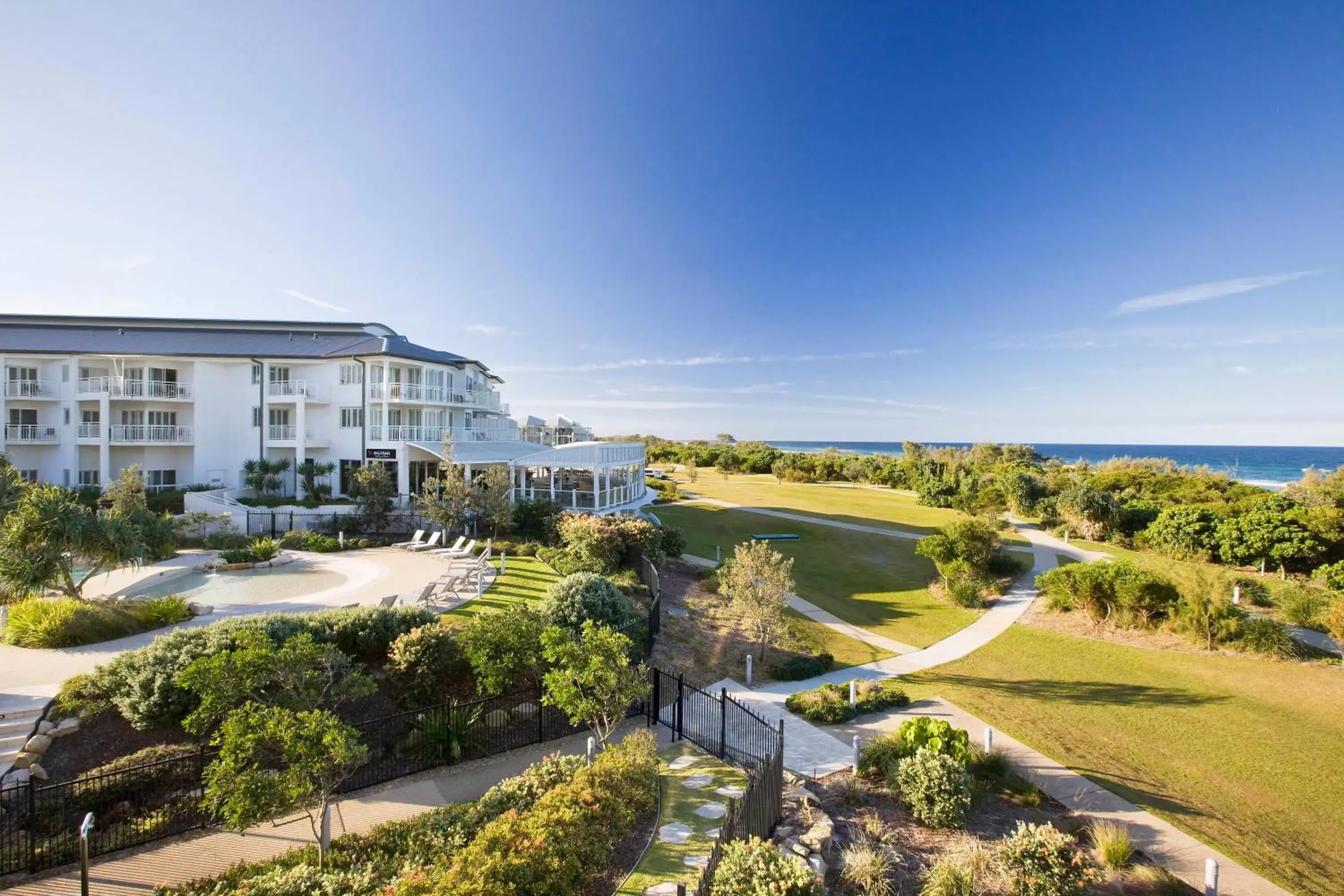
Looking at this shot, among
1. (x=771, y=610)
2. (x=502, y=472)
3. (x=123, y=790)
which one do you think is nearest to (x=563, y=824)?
(x=123, y=790)

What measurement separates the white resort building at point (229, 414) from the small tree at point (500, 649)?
17.8 meters

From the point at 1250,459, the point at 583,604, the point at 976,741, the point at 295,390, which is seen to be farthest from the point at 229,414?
the point at 1250,459

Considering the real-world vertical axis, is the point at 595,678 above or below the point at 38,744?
above

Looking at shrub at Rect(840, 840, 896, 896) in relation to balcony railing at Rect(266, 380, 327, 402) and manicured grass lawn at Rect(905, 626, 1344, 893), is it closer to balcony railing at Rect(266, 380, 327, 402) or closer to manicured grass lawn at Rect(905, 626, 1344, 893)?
manicured grass lawn at Rect(905, 626, 1344, 893)

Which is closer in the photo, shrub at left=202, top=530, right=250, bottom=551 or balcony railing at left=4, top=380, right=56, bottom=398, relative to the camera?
shrub at left=202, top=530, right=250, bottom=551

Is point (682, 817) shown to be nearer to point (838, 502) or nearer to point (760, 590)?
point (760, 590)

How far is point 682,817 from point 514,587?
10771 mm

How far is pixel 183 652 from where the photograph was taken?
32.0ft

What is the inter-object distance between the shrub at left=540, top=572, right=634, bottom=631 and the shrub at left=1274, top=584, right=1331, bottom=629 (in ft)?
74.2

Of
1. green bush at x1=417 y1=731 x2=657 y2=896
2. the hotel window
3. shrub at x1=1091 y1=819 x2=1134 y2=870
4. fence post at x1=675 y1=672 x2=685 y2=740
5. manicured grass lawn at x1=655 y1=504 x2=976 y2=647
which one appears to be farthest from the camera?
the hotel window

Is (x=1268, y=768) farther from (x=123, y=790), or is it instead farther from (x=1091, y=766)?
(x=123, y=790)

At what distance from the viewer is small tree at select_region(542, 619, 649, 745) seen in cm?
902

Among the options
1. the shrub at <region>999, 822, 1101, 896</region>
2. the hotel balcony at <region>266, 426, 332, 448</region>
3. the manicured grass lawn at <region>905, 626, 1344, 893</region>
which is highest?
the hotel balcony at <region>266, 426, 332, 448</region>

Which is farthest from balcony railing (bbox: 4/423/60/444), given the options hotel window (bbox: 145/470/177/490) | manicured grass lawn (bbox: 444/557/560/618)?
manicured grass lawn (bbox: 444/557/560/618)
